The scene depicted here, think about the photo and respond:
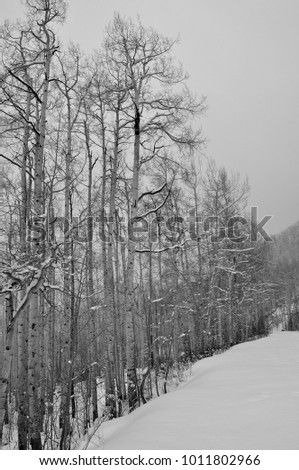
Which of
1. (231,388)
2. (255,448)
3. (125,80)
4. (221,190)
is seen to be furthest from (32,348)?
(221,190)

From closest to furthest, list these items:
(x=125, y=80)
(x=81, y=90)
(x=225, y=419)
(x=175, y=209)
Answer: (x=225, y=419), (x=125, y=80), (x=81, y=90), (x=175, y=209)

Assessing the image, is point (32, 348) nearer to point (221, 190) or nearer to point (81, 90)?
point (81, 90)

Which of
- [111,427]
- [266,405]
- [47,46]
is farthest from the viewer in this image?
[47,46]

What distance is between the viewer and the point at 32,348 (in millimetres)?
5656

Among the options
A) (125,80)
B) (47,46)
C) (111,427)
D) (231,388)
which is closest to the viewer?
(231,388)

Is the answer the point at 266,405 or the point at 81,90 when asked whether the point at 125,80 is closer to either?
the point at 81,90

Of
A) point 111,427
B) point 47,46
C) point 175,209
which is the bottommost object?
point 111,427

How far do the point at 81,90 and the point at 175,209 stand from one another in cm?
859

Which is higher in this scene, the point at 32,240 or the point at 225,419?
the point at 32,240

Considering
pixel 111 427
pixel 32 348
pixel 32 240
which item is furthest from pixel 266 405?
pixel 32 240
